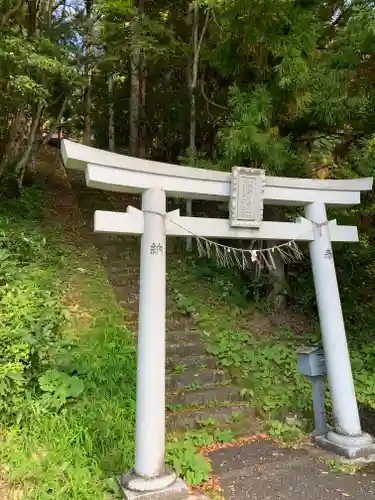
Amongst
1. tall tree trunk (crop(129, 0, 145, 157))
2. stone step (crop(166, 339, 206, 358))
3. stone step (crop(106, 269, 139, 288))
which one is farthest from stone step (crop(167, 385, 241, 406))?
tall tree trunk (crop(129, 0, 145, 157))

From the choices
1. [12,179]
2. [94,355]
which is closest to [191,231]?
[94,355]

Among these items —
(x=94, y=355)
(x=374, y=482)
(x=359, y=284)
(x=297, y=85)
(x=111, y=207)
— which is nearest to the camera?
(x=374, y=482)

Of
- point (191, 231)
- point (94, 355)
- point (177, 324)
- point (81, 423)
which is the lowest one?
point (81, 423)

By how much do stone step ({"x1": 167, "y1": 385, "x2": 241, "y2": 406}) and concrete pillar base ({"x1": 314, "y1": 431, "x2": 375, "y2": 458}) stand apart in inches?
49.9

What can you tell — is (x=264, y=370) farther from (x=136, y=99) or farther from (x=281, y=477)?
(x=136, y=99)

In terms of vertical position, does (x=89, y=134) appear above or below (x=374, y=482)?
above

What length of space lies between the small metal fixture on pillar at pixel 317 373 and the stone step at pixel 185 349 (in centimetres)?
173

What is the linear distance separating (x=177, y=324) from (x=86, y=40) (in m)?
6.83

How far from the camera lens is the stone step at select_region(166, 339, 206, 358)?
628 centimetres

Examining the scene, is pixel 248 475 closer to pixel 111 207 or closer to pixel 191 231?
pixel 191 231

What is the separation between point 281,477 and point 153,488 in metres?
1.33

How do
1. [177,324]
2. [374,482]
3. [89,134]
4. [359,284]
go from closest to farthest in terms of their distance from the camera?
[374,482] → [177,324] → [359,284] → [89,134]

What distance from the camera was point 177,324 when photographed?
6953 mm

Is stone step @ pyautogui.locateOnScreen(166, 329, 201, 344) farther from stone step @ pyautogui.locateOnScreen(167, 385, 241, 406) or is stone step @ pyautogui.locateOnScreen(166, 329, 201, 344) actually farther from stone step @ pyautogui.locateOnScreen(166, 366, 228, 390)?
stone step @ pyautogui.locateOnScreen(167, 385, 241, 406)
